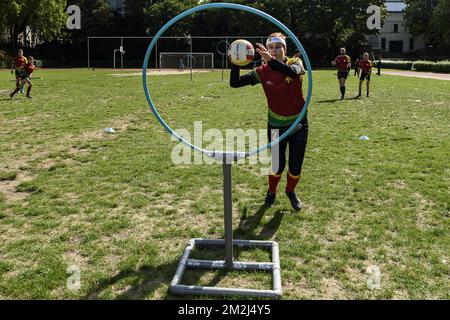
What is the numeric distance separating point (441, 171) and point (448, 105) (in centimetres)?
998

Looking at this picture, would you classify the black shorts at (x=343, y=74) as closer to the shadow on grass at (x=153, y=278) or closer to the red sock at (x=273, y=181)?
the red sock at (x=273, y=181)

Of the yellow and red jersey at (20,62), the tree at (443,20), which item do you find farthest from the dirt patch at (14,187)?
the tree at (443,20)

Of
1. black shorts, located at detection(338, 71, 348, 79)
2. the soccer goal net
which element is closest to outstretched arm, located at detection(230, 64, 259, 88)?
black shorts, located at detection(338, 71, 348, 79)

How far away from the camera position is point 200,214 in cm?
616

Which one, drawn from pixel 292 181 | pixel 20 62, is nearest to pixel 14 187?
pixel 292 181

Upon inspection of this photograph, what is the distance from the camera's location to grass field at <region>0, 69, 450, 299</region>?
14.3 feet

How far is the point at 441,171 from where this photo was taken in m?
7.96

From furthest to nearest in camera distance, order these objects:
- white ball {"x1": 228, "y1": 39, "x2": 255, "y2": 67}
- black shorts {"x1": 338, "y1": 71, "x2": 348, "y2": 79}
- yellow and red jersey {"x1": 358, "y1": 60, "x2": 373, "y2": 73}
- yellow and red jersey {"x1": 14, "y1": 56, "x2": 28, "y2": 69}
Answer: yellow and red jersey {"x1": 358, "y1": 60, "x2": 373, "y2": 73}, yellow and red jersey {"x1": 14, "y1": 56, "x2": 28, "y2": 69}, black shorts {"x1": 338, "y1": 71, "x2": 348, "y2": 79}, white ball {"x1": 228, "y1": 39, "x2": 255, "y2": 67}

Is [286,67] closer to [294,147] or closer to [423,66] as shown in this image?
[294,147]

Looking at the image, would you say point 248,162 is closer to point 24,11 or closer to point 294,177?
point 294,177

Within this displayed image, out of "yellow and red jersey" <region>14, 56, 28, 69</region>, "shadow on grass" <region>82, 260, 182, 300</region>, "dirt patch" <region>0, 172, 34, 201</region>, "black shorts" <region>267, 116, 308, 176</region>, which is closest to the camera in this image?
"shadow on grass" <region>82, 260, 182, 300</region>

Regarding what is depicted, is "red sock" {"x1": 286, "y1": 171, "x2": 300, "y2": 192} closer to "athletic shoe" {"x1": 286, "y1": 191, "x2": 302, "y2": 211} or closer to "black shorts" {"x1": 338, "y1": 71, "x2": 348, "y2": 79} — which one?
"athletic shoe" {"x1": 286, "y1": 191, "x2": 302, "y2": 211}

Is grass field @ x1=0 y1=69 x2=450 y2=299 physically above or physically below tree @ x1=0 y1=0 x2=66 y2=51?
below

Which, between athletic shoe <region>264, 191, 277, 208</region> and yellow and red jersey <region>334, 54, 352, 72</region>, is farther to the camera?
yellow and red jersey <region>334, 54, 352, 72</region>
